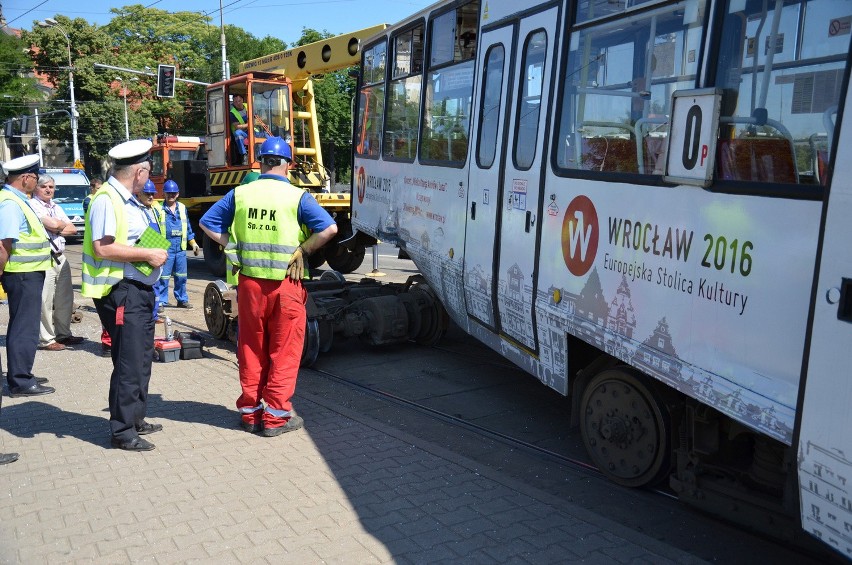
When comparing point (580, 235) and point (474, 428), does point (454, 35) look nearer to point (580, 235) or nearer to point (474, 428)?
point (580, 235)

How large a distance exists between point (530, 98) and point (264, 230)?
2.08 m

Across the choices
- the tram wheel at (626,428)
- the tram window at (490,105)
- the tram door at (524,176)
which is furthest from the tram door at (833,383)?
the tram window at (490,105)

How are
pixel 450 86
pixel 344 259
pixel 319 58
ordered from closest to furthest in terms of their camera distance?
1. pixel 450 86
2. pixel 319 58
3. pixel 344 259

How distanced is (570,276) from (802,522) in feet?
6.61

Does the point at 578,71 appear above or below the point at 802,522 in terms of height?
above

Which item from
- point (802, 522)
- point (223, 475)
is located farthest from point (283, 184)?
point (802, 522)

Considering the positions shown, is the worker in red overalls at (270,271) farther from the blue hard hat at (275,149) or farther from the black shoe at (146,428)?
the black shoe at (146,428)

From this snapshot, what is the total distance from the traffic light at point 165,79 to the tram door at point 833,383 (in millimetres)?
26852

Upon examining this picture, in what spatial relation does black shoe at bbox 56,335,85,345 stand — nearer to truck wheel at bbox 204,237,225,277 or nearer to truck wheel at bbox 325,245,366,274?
truck wheel at bbox 204,237,225,277

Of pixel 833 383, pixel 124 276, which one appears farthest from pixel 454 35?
pixel 833 383

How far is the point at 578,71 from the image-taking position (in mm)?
4871

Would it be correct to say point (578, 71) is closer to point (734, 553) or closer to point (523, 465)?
point (523, 465)

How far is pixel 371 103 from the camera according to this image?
9172 millimetres

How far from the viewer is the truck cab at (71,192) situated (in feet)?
75.4
